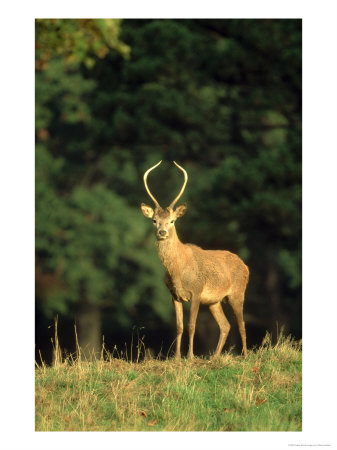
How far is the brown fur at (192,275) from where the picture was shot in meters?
8.95

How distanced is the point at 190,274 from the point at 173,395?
178 cm

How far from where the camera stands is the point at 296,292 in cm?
1939

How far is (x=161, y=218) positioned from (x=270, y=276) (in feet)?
36.4

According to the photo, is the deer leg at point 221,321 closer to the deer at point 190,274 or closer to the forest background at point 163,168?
the deer at point 190,274

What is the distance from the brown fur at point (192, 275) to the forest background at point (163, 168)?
5972mm

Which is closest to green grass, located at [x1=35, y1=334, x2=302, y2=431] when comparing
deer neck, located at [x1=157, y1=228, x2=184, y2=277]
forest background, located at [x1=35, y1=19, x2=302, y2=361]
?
deer neck, located at [x1=157, y1=228, x2=184, y2=277]

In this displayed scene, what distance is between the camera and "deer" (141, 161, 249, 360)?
8.91 metres

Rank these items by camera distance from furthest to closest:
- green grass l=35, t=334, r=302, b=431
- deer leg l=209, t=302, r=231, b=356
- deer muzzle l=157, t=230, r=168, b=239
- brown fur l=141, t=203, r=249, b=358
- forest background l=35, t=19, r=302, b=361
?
forest background l=35, t=19, r=302, b=361, deer leg l=209, t=302, r=231, b=356, brown fur l=141, t=203, r=249, b=358, deer muzzle l=157, t=230, r=168, b=239, green grass l=35, t=334, r=302, b=431

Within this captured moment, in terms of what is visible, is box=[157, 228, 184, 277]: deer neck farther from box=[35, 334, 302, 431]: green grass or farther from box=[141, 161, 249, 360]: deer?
box=[35, 334, 302, 431]: green grass

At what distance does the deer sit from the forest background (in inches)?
236

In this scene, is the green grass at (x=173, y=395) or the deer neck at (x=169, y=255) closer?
the green grass at (x=173, y=395)

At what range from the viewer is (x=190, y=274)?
9055mm

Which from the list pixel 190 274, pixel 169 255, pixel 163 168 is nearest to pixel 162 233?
pixel 169 255

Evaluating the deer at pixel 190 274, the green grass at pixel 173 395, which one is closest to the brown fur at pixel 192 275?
the deer at pixel 190 274
